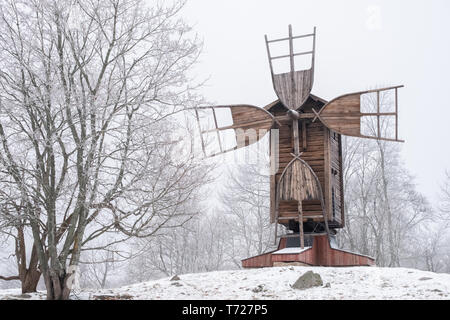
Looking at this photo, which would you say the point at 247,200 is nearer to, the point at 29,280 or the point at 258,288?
the point at 258,288

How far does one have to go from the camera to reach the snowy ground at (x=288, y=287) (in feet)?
29.5

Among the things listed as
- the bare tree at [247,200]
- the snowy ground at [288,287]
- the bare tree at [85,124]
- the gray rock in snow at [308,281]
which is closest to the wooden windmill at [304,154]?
the snowy ground at [288,287]

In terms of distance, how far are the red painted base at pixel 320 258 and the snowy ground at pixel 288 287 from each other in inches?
40.7

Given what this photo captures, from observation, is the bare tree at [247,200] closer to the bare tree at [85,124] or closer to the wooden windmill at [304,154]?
the wooden windmill at [304,154]

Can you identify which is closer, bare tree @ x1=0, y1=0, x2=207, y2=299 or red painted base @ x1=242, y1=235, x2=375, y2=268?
bare tree @ x1=0, y1=0, x2=207, y2=299

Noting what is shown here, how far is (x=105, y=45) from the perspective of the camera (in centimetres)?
955

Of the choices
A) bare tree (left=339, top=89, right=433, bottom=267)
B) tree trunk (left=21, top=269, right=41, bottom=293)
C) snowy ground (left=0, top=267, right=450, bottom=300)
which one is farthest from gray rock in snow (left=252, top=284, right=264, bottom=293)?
bare tree (left=339, top=89, right=433, bottom=267)

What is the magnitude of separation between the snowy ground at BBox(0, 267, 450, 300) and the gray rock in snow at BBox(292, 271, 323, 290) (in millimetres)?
138

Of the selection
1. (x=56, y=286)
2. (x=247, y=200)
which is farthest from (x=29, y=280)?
(x=247, y=200)

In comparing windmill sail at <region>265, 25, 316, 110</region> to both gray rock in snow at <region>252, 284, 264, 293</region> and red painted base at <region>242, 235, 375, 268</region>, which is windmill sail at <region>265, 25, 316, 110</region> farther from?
gray rock in snow at <region>252, 284, 264, 293</region>

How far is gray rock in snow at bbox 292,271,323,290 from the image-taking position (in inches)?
382

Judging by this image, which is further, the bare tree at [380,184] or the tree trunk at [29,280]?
the bare tree at [380,184]
